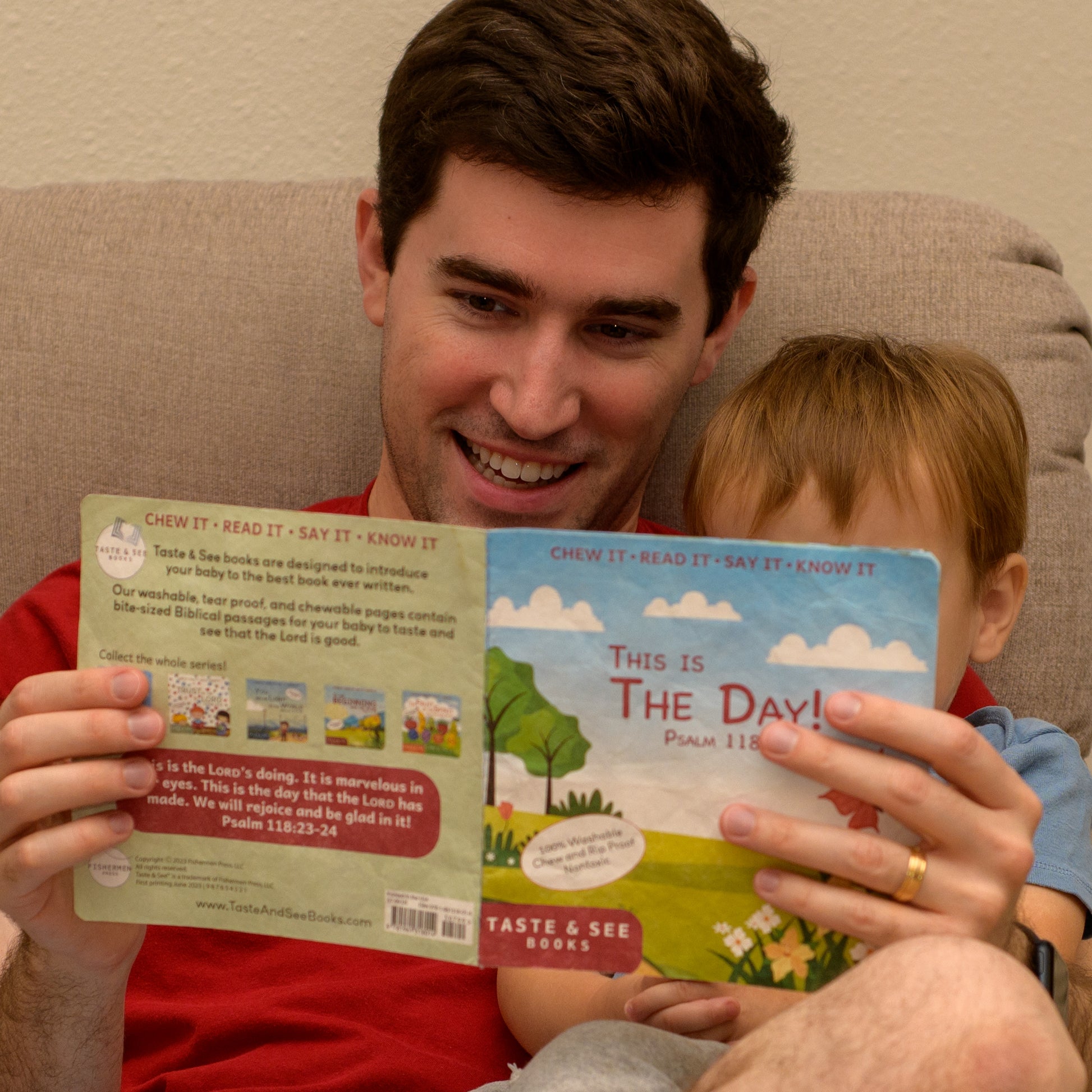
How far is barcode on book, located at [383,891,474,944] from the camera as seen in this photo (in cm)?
74

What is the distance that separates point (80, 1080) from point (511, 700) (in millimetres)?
510

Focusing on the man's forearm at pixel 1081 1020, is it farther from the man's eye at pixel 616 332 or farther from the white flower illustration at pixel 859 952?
the man's eye at pixel 616 332

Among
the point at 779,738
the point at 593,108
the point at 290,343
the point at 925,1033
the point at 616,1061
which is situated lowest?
the point at 616,1061

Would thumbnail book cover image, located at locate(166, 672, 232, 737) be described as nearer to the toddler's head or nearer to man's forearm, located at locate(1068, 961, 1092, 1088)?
the toddler's head

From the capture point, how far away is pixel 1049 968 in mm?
789

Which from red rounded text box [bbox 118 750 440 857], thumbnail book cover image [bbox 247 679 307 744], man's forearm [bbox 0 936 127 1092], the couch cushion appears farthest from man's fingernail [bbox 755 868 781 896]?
the couch cushion

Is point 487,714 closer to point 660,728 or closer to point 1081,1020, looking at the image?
point 660,728

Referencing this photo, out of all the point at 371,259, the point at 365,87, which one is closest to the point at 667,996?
the point at 371,259

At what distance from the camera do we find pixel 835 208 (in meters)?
1.34

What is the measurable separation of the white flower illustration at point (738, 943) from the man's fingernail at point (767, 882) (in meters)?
0.03

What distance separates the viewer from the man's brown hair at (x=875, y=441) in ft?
2.98

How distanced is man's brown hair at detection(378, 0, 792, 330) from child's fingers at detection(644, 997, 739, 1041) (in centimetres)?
70

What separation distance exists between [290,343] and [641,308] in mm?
471

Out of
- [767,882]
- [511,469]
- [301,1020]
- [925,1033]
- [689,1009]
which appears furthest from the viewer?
[511,469]
